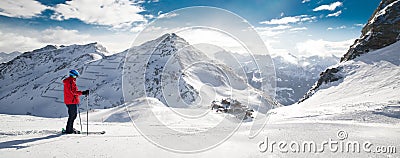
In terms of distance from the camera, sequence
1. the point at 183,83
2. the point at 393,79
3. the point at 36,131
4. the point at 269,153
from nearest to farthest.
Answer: the point at 269,153 < the point at 36,131 < the point at 393,79 < the point at 183,83

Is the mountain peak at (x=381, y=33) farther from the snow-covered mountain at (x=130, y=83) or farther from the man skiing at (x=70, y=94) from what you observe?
the snow-covered mountain at (x=130, y=83)

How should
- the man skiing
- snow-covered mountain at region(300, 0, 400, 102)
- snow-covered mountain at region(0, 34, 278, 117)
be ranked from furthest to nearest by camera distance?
snow-covered mountain at region(0, 34, 278, 117) → snow-covered mountain at region(300, 0, 400, 102) → the man skiing

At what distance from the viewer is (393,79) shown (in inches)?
1051

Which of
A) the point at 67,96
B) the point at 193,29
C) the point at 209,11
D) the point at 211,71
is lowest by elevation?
the point at 67,96

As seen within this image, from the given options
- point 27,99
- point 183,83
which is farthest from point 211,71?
point 27,99

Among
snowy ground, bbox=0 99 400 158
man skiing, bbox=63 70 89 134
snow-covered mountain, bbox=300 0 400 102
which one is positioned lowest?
snowy ground, bbox=0 99 400 158

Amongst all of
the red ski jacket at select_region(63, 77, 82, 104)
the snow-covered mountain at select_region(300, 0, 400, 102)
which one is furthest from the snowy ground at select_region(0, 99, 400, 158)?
the snow-covered mountain at select_region(300, 0, 400, 102)

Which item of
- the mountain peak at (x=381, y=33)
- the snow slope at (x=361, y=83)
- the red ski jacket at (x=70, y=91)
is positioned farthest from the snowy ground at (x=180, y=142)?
the mountain peak at (x=381, y=33)

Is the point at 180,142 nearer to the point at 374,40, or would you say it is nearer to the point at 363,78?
the point at 363,78

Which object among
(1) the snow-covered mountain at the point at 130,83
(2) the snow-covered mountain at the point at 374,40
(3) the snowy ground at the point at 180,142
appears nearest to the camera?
(3) the snowy ground at the point at 180,142

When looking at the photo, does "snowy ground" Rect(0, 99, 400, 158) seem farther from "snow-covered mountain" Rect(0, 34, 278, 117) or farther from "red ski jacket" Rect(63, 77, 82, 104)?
"snow-covered mountain" Rect(0, 34, 278, 117)

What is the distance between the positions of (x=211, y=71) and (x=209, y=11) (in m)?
150

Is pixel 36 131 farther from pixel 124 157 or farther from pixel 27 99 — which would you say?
pixel 27 99

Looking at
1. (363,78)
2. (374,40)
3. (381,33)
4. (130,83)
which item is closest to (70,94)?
(363,78)
